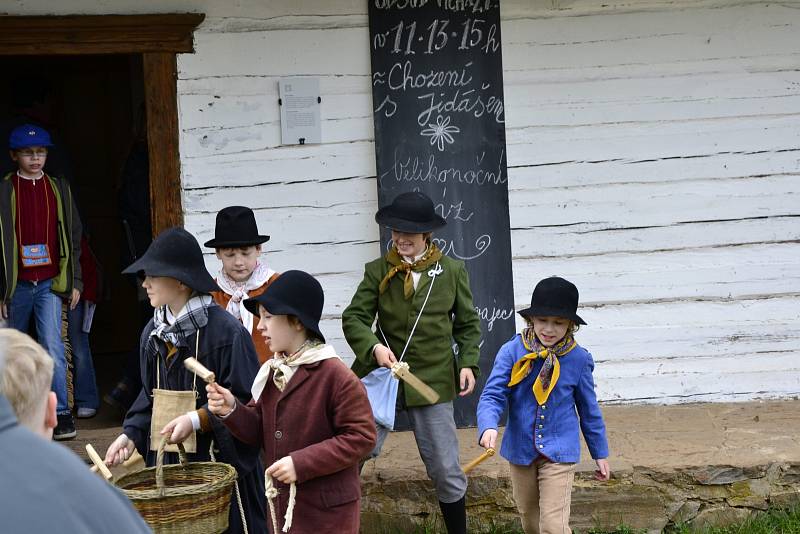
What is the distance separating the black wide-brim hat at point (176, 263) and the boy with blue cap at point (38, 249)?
8.21 feet

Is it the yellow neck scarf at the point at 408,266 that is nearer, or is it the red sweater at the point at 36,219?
the yellow neck scarf at the point at 408,266

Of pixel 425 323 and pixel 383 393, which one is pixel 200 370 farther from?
pixel 425 323

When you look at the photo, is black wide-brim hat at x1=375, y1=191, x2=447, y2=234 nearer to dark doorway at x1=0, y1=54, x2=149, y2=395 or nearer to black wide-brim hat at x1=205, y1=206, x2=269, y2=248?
black wide-brim hat at x1=205, y1=206, x2=269, y2=248

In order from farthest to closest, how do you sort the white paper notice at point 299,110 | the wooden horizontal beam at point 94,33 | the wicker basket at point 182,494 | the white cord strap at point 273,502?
1. the white paper notice at point 299,110
2. the wooden horizontal beam at point 94,33
3. the white cord strap at point 273,502
4. the wicker basket at point 182,494

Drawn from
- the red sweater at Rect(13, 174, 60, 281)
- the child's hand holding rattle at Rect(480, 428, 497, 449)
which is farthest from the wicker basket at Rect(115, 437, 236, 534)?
the red sweater at Rect(13, 174, 60, 281)

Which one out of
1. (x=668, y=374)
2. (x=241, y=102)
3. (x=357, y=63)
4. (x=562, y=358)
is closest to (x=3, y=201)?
(x=241, y=102)

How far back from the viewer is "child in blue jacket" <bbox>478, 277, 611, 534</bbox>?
17.3 ft

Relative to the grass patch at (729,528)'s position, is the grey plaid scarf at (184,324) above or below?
above

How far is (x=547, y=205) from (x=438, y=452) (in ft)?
6.12

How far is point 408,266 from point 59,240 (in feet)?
7.68

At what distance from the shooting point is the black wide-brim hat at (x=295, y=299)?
14.5 feet

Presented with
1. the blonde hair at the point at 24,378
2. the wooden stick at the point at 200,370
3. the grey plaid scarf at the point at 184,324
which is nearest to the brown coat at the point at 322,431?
the wooden stick at the point at 200,370

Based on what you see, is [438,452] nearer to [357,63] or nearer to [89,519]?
[357,63]

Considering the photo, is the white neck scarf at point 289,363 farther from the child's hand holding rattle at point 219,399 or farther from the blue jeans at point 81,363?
the blue jeans at point 81,363
